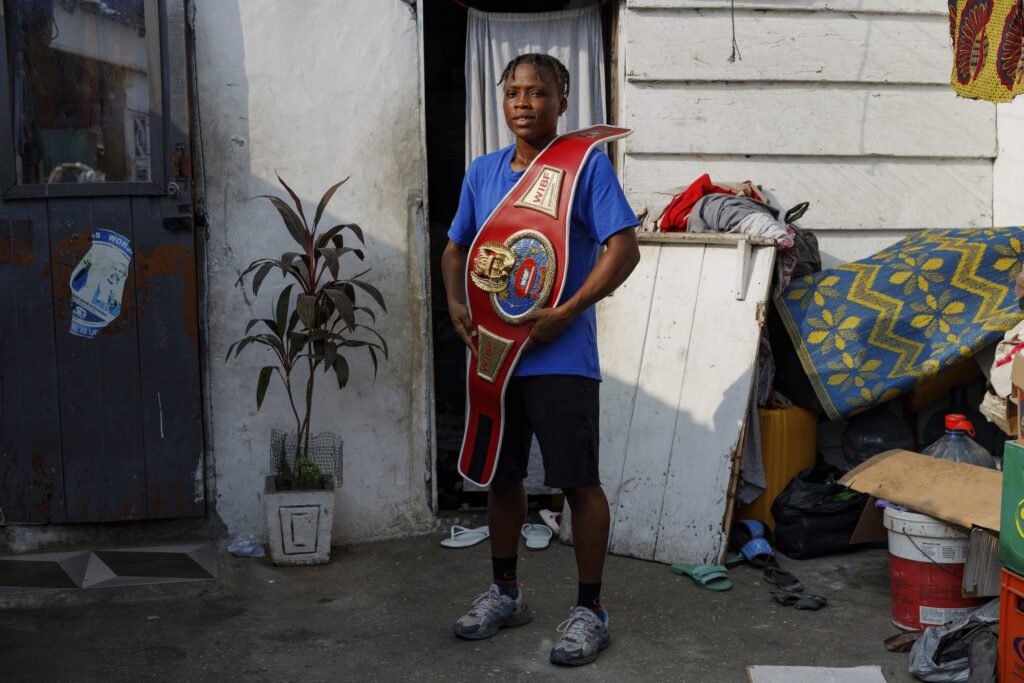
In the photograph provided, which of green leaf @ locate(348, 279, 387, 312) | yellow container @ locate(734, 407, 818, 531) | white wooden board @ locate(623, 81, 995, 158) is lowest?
yellow container @ locate(734, 407, 818, 531)

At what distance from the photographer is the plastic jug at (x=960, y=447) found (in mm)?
4012

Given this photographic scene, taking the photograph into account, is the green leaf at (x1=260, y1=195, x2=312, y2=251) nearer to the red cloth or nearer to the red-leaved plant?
the red-leaved plant

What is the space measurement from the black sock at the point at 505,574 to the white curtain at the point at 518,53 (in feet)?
6.70

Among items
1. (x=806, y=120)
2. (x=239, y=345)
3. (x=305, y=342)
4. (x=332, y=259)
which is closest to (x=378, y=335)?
(x=305, y=342)

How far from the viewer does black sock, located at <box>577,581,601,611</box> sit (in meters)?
3.47

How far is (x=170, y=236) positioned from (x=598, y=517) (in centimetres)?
227

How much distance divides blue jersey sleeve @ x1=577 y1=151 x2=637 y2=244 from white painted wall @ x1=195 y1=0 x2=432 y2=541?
157cm

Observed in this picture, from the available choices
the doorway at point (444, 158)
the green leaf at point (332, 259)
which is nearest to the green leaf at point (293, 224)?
the green leaf at point (332, 259)

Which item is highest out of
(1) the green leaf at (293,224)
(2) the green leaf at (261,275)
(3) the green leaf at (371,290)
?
(1) the green leaf at (293,224)

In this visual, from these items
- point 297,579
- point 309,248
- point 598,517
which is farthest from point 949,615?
point 309,248

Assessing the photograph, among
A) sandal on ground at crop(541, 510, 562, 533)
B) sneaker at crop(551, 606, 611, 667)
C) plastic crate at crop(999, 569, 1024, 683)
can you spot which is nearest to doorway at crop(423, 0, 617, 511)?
sandal on ground at crop(541, 510, 562, 533)

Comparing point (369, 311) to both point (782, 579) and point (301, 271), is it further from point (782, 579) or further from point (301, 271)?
point (782, 579)

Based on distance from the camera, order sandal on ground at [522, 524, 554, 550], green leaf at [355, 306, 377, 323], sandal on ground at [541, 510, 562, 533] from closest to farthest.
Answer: green leaf at [355, 306, 377, 323], sandal on ground at [522, 524, 554, 550], sandal on ground at [541, 510, 562, 533]

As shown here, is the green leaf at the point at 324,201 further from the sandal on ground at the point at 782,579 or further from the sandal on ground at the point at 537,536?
the sandal on ground at the point at 782,579
